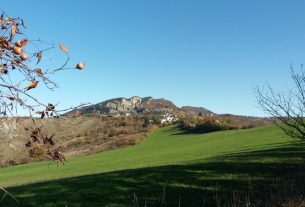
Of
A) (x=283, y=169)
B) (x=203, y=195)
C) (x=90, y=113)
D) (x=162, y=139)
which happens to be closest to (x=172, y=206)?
(x=203, y=195)

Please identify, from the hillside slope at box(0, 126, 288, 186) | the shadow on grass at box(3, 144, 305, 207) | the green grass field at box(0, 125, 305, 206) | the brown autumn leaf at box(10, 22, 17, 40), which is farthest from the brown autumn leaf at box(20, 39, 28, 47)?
the hillside slope at box(0, 126, 288, 186)

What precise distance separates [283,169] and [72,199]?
384 inches

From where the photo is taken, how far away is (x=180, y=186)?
1897 centimetres

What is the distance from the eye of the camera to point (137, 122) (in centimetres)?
6600

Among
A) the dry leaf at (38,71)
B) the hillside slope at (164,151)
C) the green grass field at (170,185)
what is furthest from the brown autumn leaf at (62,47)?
the hillside slope at (164,151)

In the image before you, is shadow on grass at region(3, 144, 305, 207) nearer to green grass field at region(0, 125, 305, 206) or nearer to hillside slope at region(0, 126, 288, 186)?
green grass field at region(0, 125, 305, 206)

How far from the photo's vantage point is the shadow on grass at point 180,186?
16.8m

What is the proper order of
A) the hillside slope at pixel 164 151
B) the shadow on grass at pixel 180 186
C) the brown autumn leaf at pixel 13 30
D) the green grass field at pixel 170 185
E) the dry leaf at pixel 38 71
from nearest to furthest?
the brown autumn leaf at pixel 13 30
the dry leaf at pixel 38 71
the shadow on grass at pixel 180 186
the green grass field at pixel 170 185
the hillside slope at pixel 164 151

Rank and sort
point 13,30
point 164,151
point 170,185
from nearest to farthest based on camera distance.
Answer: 1. point 13,30
2. point 170,185
3. point 164,151

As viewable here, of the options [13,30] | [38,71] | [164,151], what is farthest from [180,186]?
[164,151]

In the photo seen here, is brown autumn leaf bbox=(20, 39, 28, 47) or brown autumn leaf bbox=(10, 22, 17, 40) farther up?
brown autumn leaf bbox=(10, 22, 17, 40)

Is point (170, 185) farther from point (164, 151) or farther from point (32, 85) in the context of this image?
point (164, 151)

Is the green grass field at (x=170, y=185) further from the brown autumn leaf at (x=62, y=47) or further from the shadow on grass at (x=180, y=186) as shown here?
the brown autumn leaf at (x=62, y=47)

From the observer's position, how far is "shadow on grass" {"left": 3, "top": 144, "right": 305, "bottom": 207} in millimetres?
16828
